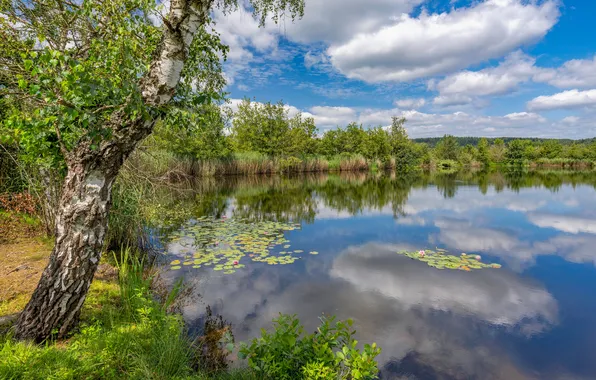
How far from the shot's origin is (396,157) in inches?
1769

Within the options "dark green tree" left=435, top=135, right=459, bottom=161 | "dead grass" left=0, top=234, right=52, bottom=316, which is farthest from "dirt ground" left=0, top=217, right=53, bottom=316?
"dark green tree" left=435, top=135, right=459, bottom=161

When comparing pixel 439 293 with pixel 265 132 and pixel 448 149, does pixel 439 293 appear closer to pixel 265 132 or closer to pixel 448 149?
pixel 265 132

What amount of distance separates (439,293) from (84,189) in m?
5.65

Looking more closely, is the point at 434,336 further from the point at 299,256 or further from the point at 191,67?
the point at 191,67

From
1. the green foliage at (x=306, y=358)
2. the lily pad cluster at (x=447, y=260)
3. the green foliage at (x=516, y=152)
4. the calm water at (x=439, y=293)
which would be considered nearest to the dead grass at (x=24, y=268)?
the calm water at (x=439, y=293)

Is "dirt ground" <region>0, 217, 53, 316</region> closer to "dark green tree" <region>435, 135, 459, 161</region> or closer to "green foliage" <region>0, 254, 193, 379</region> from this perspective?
"green foliage" <region>0, 254, 193, 379</region>

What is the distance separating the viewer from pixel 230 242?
8.32 metres

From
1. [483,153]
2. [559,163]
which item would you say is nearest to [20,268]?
[483,153]

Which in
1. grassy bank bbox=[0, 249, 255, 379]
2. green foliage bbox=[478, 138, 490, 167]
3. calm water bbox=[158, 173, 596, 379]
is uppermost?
green foliage bbox=[478, 138, 490, 167]

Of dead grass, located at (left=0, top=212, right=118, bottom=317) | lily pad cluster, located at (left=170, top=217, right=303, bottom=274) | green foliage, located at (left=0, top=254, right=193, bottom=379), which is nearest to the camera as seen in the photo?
green foliage, located at (left=0, top=254, right=193, bottom=379)

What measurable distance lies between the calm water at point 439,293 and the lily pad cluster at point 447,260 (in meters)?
0.24

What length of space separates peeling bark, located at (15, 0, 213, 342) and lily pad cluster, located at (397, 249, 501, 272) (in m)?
6.47

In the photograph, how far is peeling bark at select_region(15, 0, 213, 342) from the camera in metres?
2.84

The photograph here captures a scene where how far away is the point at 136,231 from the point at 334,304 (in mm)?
4856
